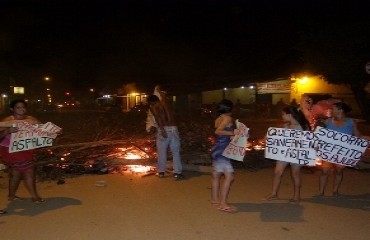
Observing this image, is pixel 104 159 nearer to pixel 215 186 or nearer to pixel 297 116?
pixel 215 186

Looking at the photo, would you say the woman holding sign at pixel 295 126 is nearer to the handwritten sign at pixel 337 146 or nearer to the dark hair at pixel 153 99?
the handwritten sign at pixel 337 146

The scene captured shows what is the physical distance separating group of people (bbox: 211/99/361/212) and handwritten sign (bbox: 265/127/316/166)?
0.34 feet

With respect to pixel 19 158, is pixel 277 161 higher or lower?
lower

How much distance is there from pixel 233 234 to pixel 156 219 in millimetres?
1255

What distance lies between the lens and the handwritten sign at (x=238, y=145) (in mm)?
6617

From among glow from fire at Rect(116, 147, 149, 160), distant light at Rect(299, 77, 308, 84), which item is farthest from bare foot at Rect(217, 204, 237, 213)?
distant light at Rect(299, 77, 308, 84)

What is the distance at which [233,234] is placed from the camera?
567 cm

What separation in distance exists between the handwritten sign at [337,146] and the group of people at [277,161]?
0.12 meters

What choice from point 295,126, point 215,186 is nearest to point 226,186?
point 215,186

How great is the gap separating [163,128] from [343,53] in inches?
850

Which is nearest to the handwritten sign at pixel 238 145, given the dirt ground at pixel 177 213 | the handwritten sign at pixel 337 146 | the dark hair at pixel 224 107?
the dark hair at pixel 224 107

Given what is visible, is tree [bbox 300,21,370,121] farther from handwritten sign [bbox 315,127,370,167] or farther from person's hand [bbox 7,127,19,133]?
person's hand [bbox 7,127,19,133]

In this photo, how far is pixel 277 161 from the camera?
24.2ft

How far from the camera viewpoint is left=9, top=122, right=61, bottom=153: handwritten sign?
274 inches
